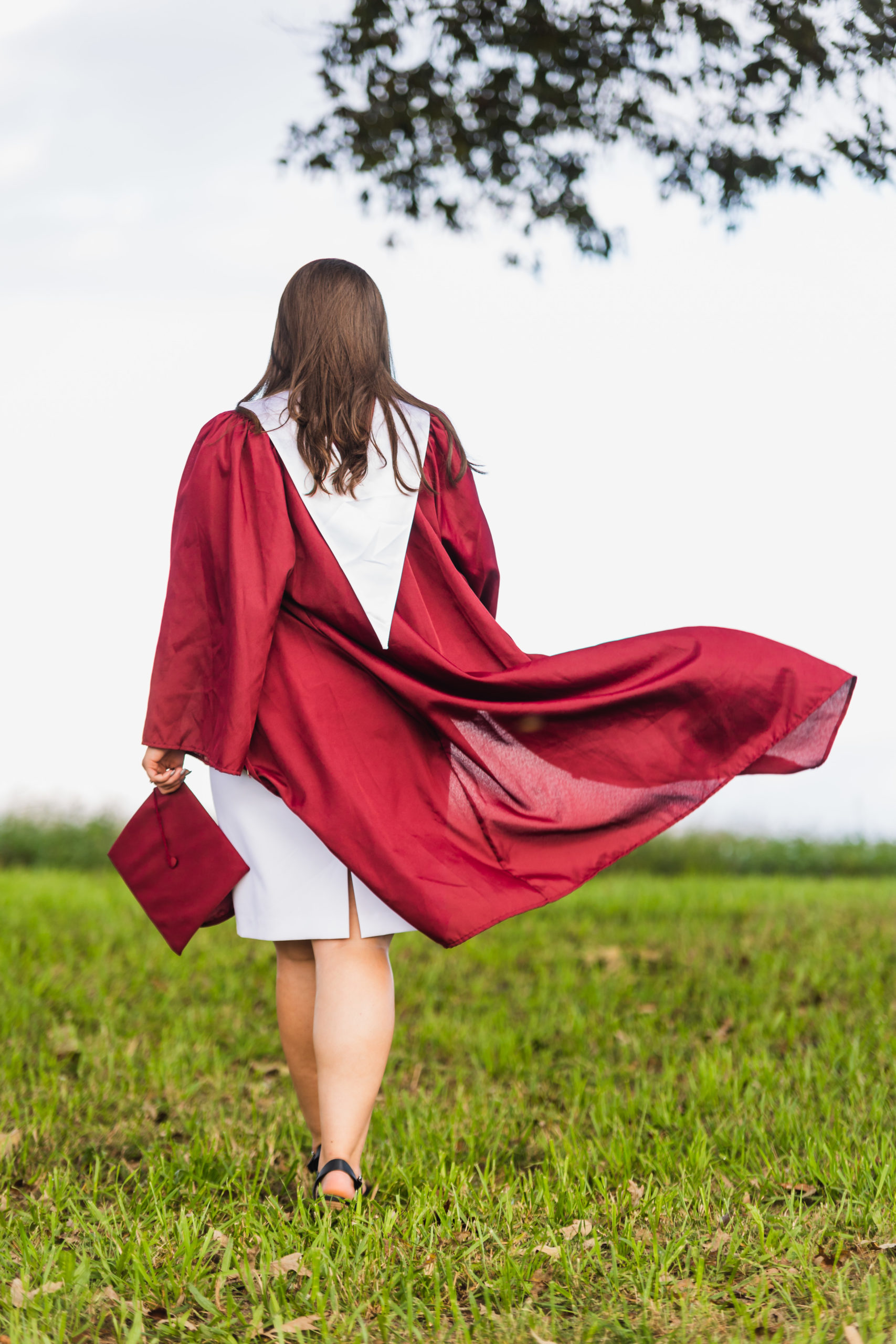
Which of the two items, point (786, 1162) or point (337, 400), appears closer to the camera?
point (337, 400)

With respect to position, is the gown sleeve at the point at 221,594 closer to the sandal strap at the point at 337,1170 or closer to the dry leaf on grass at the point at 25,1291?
the sandal strap at the point at 337,1170

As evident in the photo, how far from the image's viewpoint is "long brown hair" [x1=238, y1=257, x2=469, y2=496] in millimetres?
2871

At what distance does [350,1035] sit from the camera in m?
2.80

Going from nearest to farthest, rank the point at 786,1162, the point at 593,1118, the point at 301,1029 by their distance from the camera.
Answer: the point at 301,1029, the point at 786,1162, the point at 593,1118

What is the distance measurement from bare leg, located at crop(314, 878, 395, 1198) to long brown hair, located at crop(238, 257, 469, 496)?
3.55 feet

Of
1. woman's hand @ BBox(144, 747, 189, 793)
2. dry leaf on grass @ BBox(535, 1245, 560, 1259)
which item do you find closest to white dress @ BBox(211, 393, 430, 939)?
woman's hand @ BBox(144, 747, 189, 793)

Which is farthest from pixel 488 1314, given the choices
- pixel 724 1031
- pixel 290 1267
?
pixel 724 1031

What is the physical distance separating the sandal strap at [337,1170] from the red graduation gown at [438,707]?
586 millimetres

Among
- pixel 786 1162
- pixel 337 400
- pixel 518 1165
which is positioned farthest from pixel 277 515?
pixel 786 1162

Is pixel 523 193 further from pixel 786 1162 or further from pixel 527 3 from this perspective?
pixel 786 1162

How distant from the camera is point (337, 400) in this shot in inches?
115

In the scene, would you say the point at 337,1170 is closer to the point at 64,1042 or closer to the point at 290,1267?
the point at 290,1267

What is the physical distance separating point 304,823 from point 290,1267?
96 centimetres

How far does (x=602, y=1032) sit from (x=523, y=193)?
12.4 feet
